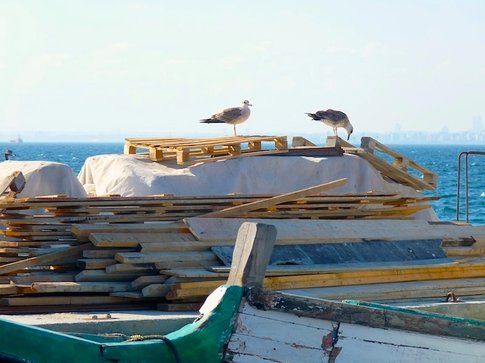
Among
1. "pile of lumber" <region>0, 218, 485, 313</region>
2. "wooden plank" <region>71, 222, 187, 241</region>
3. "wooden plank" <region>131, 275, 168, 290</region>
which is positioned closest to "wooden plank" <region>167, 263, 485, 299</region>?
"pile of lumber" <region>0, 218, 485, 313</region>

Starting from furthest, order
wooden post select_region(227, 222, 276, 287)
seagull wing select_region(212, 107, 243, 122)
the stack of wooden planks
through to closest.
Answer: seagull wing select_region(212, 107, 243, 122), the stack of wooden planks, wooden post select_region(227, 222, 276, 287)

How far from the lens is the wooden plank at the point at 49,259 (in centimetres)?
958

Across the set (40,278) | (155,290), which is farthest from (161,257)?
(40,278)

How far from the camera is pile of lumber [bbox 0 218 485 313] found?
9.27 metres

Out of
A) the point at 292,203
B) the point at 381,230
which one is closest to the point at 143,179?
the point at 292,203

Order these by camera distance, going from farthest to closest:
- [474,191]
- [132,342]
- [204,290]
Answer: [474,191], [204,290], [132,342]

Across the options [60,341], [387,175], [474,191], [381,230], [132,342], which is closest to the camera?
[60,341]

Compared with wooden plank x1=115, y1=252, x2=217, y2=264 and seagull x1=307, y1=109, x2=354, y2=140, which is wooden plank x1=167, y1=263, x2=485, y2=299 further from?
seagull x1=307, y1=109, x2=354, y2=140

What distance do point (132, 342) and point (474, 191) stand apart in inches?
1920

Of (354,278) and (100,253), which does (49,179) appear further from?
(354,278)

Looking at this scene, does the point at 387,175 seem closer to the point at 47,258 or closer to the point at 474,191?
the point at 47,258

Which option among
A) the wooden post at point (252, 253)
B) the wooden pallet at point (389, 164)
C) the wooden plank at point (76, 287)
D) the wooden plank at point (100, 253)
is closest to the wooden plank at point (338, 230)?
the wooden plank at point (100, 253)

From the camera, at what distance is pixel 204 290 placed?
9.27 meters

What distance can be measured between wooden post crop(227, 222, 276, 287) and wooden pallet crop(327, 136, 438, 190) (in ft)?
24.8
